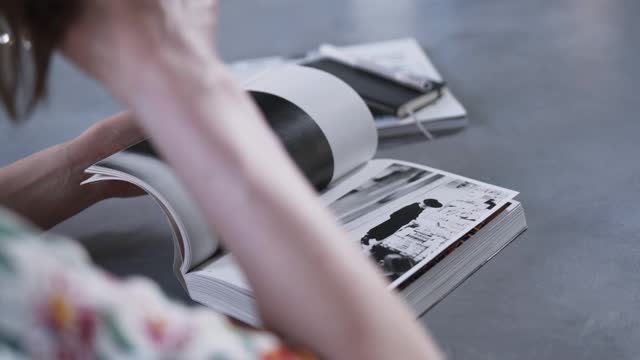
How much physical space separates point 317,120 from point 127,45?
0.40m

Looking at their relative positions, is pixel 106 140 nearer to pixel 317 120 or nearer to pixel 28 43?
pixel 317 120

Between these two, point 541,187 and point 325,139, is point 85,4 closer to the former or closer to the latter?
point 325,139

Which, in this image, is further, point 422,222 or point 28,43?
point 422,222

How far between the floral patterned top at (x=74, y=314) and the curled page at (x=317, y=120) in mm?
429

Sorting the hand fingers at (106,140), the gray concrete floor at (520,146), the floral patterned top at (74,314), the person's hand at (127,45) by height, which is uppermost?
the person's hand at (127,45)

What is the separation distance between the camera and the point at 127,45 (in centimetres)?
47

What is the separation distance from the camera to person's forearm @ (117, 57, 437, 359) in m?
0.44

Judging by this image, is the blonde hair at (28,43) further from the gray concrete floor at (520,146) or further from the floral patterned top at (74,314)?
the gray concrete floor at (520,146)

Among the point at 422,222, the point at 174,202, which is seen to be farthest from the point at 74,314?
the point at 422,222

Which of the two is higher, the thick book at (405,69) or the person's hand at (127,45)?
the person's hand at (127,45)

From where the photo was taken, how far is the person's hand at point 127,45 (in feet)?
1.52

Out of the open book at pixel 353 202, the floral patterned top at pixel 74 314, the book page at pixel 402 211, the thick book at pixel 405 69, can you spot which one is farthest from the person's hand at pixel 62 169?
the floral patterned top at pixel 74 314

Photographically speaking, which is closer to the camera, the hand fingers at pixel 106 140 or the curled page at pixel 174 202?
the curled page at pixel 174 202

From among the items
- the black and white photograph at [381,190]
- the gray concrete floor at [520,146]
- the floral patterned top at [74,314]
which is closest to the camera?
the floral patterned top at [74,314]
